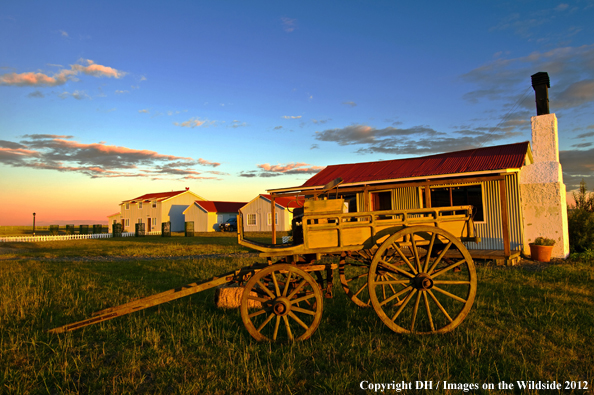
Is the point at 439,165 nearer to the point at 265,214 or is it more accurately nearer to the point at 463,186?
the point at 463,186

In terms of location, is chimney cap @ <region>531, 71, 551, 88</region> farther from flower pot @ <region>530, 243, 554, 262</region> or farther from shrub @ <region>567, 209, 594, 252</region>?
flower pot @ <region>530, 243, 554, 262</region>

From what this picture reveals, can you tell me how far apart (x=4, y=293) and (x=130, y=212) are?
43.0 m

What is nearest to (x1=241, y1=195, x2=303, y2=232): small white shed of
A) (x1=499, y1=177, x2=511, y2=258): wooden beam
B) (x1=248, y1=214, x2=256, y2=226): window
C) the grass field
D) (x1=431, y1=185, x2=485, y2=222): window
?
(x1=248, y1=214, x2=256, y2=226): window

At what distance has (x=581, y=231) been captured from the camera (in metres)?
13.8

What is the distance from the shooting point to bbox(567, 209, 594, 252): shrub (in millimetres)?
13508

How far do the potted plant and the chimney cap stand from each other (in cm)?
561

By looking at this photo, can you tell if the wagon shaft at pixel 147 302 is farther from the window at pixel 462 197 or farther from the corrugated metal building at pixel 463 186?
the window at pixel 462 197

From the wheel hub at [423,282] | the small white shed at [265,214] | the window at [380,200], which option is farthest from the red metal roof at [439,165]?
the small white shed at [265,214]

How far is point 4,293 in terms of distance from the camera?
7.11 metres

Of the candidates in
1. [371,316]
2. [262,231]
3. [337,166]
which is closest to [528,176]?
[337,166]

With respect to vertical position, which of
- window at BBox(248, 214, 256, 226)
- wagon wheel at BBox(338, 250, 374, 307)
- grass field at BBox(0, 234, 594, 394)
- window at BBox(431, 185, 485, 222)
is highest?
window at BBox(431, 185, 485, 222)

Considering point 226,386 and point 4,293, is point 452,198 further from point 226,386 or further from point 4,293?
point 4,293

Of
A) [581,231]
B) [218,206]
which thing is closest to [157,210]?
[218,206]

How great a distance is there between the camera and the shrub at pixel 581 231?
13.5 meters
